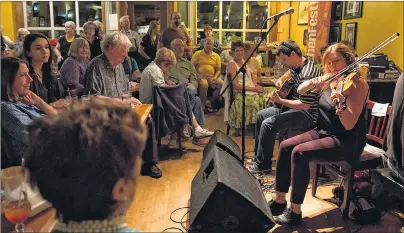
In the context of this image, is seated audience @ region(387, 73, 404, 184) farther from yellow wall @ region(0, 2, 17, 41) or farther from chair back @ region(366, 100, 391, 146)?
yellow wall @ region(0, 2, 17, 41)

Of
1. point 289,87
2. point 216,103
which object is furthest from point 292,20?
point 289,87

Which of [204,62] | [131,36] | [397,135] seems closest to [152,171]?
[397,135]

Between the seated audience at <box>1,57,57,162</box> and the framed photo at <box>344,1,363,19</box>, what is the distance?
3.90 m

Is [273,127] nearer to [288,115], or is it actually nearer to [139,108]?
[288,115]

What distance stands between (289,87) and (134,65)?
238 cm

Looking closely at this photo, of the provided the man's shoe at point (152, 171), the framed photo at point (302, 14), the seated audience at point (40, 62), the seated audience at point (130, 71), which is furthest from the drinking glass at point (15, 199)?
the framed photo at point (302, 14)

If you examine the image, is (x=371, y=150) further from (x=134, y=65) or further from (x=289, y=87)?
(x=134, y=65)

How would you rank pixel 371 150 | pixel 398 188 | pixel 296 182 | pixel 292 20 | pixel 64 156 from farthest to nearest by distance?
pixel 292 20 < pixel 371 150 < pixel 296 182 < pixel 398 188 < pixel 64 156

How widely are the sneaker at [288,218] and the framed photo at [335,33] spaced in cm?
336

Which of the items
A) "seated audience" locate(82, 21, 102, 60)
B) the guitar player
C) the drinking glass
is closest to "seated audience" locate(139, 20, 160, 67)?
"seated audience" locate(82, 21, 102, 60)

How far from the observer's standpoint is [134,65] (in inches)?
202

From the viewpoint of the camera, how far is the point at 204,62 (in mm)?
5875

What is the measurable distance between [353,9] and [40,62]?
12.3 ft

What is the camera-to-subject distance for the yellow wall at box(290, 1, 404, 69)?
422 centimetres
